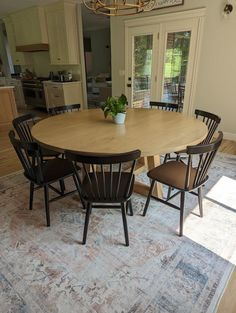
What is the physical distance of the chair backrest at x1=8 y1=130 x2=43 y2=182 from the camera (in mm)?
1692

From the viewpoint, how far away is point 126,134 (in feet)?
6.34

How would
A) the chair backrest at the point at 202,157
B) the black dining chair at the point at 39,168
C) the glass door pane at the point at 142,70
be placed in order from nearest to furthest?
the chair backrest at the point at 202,157 < the black dining chair at the point at 39,168 < the glass door pane at the point at 142,70

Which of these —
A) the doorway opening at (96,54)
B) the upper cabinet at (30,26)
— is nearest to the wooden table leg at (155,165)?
the upper cabinet at (30,26)

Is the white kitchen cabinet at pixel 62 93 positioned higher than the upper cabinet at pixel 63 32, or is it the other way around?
the upper cabinet at pixel 63 32

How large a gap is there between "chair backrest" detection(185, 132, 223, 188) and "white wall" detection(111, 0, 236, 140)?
8.02 ft

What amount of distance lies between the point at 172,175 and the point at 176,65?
3047mm

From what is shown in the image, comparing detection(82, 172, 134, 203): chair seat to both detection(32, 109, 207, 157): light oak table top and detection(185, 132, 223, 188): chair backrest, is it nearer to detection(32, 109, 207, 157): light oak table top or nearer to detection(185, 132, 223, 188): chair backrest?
detection(32, 109, 207, 157): light oak table top

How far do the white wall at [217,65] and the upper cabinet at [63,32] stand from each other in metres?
1.88

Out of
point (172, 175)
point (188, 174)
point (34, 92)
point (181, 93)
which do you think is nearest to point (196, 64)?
point (181, 93)

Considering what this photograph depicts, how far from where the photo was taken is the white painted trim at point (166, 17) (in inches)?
142

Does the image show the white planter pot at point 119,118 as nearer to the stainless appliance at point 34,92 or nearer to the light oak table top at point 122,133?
the light oak table top at point 122,133

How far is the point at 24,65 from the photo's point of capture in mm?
7066

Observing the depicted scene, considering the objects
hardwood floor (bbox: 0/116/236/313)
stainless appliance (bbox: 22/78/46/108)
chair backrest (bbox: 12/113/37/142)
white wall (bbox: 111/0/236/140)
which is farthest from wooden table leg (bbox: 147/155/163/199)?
stainless appliance (bbox: 22/78/46/108)

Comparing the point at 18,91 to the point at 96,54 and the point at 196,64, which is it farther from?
the point at 196,64
